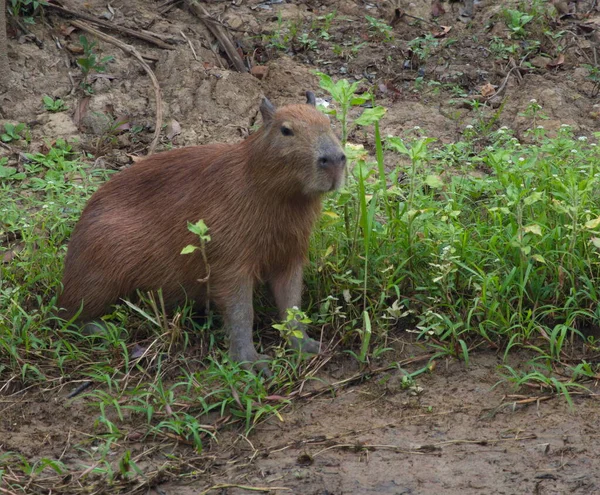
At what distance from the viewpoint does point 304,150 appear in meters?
4.12

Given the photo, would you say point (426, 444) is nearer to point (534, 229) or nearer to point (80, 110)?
point (534, 229)

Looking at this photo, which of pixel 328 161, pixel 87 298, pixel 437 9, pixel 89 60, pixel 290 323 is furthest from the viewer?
pixel 437 9

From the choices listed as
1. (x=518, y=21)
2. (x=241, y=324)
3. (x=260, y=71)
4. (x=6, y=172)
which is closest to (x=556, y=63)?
(x=518, y=21)

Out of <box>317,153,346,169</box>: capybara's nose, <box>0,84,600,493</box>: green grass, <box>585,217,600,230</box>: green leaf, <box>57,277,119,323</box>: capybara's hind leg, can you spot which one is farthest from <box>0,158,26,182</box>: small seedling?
<box>585,217,600,230</box>: green leaf

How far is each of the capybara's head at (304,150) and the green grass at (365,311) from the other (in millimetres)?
237

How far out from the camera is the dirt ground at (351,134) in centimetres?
362

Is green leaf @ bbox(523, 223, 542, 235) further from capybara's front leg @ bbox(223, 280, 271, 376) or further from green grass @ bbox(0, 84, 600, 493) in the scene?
capybara's front leg @ bbox(223, 280, 271, 376)

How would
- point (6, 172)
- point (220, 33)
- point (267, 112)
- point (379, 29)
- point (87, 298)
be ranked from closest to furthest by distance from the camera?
1. point (267, 112)
2. point (87, 298)
3. point (6, 172)
4. point (220, 33)
5. point (379, 29)

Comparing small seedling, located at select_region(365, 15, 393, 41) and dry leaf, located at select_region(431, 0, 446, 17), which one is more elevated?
dry leaf, located at select_region(431, 0, 446, 17)

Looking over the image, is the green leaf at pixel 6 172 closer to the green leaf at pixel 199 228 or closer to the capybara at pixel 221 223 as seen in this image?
the capybara at pixel 221 223

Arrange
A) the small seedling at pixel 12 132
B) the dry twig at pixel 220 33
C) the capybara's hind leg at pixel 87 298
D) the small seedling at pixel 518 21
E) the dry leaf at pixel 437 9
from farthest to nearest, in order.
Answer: the dry leaf at pixel 437 9
the small seedling at pixel 518 21
the dry twig at pixel 220 33
the small seedling at pixel 12 132
the capybara's hind leg at pixel 87 298

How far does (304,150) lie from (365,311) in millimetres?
765

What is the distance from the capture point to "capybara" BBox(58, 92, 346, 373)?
13.8 feet

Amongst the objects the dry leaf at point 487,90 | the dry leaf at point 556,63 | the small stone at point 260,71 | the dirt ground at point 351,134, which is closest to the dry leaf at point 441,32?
the dirt ground at point 351,134
